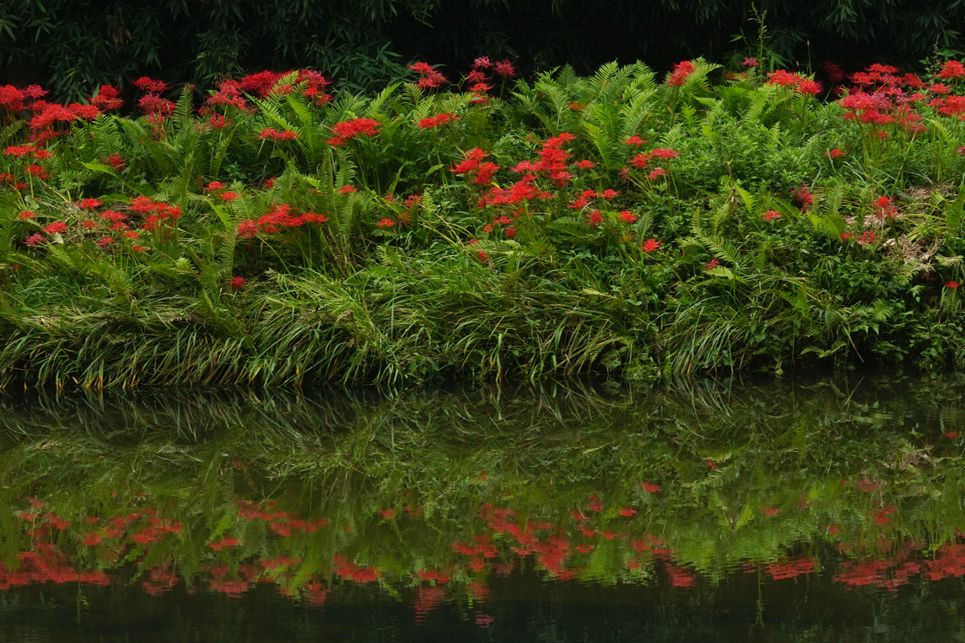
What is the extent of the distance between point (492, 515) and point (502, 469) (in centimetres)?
77

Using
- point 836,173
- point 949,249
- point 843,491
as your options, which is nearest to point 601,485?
point 843,491

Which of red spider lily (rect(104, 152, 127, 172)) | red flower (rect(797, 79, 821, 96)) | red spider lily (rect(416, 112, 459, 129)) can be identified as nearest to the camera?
red spider lily (rect(416, 112, 459, 129))

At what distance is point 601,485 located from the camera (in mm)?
5852

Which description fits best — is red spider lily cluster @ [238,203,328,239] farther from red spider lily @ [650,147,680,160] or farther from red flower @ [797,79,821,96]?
red flower @ [797,79,821,96]

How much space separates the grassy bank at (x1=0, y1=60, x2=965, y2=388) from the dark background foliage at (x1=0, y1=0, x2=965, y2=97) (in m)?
1.38

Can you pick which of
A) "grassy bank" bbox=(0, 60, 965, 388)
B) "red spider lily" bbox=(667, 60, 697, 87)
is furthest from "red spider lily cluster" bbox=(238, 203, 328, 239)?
"red spider lily" bbox=(667, 60, 697, 87)

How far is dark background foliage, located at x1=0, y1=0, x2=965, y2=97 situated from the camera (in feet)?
35.2

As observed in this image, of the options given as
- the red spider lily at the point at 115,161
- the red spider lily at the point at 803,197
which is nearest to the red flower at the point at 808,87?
the red spider lily at the point at 803,197

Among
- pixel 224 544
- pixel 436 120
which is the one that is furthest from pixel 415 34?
pixel 224 544

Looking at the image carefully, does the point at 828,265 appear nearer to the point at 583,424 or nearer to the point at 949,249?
the point at 949,249

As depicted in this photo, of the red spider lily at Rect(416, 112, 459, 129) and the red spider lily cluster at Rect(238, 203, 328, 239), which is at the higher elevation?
the red spider lily at Rect(416, 112, 459, 129)

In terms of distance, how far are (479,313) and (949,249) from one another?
2.89 meters

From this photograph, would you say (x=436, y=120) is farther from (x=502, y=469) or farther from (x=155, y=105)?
(x=502, y=469)

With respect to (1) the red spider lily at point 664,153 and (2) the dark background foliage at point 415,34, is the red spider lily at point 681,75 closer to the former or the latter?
(2) the dark background foliage at point 415,34
